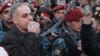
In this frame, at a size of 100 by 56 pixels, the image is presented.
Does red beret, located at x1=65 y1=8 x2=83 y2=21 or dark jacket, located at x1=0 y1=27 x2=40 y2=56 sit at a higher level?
dark jacket, located at x1=0 y1=27 x2=40 y2=56

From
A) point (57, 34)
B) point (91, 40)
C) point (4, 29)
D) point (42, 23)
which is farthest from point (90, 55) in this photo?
point (42, 23)

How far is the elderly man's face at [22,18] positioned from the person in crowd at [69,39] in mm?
645

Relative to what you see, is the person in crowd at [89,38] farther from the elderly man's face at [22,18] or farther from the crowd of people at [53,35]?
the elderly man's face at [22,18]

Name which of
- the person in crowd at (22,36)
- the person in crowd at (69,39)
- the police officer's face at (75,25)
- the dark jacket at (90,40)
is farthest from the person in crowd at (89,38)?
the person in crowd at (22,36)

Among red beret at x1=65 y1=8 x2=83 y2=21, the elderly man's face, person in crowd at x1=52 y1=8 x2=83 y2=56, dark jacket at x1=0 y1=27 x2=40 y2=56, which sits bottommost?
person in crowd at x1=52 y1=8 x2=83 y2=56

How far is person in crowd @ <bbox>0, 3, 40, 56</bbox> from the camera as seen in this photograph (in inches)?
145

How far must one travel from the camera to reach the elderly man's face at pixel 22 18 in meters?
3.87

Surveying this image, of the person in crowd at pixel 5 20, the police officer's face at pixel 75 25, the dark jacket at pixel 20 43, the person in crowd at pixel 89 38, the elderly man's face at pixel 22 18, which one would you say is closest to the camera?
the dark jacket at pixel 20 43

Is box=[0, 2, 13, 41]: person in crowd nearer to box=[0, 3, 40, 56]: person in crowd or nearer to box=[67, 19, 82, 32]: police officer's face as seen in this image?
box=[67, 19, 82, 32]: police officer's face

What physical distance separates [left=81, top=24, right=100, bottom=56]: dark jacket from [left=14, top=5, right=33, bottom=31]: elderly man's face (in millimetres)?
638

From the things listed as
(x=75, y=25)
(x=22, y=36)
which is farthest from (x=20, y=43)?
(x=75, y=25)

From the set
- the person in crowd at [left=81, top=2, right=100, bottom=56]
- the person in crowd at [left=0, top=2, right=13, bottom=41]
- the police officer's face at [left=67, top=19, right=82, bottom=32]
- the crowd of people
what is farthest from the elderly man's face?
the person in crowd at [left=0, top=2, right=13, bottom=41]

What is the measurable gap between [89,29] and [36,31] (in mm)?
613

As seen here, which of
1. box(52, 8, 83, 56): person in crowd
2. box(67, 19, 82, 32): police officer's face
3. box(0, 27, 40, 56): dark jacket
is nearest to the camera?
box(0, 27, 40, 56): dark jacket
